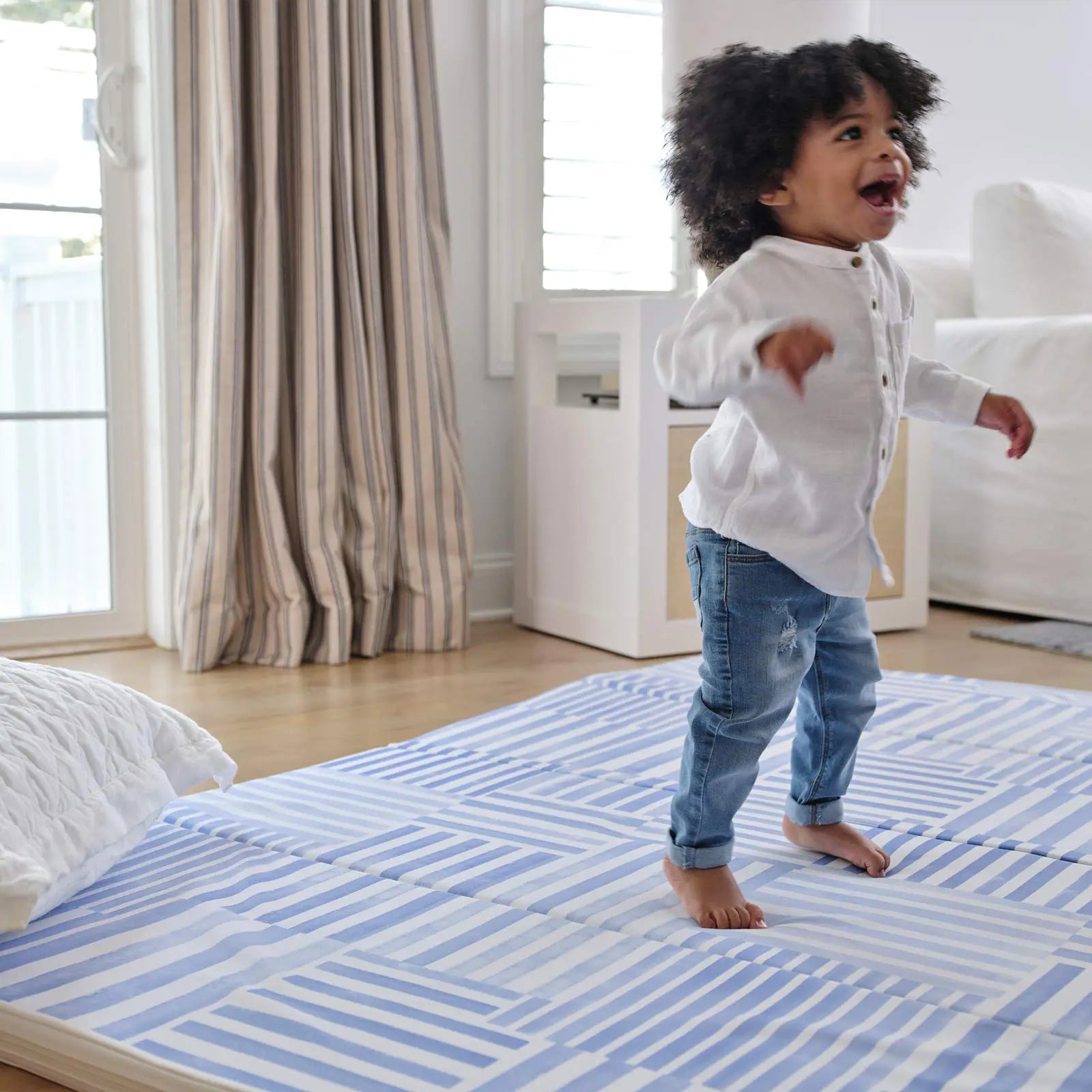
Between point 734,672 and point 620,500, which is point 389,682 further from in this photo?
point 734,672

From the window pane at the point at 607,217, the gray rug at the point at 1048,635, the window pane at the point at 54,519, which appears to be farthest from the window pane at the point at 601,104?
the gray rug at the point at 1048,635

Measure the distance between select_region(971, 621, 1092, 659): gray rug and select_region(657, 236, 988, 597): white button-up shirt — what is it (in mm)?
1345

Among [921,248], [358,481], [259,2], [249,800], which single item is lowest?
[249,800]

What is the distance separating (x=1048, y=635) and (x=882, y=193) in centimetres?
153

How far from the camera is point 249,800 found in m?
1.62

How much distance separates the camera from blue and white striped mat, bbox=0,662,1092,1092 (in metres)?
1.00

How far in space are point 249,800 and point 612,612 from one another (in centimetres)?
100

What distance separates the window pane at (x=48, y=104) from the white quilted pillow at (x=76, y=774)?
1.38 metres

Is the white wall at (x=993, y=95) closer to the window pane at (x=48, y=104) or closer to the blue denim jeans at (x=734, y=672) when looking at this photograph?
the window pane at (x=48, y=104)

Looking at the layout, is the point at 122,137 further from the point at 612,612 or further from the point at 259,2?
the point at 612,612

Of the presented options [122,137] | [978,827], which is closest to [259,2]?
[122,137]

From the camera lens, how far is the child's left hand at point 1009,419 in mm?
1346

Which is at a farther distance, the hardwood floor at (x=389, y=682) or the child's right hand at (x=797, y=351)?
the hardwood floor at (x=389, y=682)

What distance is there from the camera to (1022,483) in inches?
109
